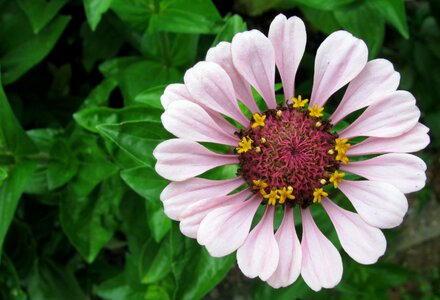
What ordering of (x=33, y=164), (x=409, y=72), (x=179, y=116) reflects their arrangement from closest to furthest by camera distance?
(x=179, y=116) → (x=33, y=164) → (x=409, y=72)

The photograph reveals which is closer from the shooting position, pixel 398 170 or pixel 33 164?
pixel 398 170

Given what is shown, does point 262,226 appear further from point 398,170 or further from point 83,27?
point 83,27

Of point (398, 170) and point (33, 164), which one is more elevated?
point (398, 170)

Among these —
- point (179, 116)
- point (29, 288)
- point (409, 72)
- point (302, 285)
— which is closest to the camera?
point (179, 116)

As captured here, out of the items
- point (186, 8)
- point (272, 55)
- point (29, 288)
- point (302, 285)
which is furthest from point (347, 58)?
point (29, 288)

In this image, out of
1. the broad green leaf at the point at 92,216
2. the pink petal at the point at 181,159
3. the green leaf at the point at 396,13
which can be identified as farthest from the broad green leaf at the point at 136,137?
the green leaf at the point at 396,13

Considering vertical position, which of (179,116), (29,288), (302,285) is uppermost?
(179,116)

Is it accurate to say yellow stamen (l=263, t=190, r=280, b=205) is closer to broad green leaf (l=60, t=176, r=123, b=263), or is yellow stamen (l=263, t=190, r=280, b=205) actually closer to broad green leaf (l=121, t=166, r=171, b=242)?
broad green leaf (l=121, t=166, r=171, b=242)
